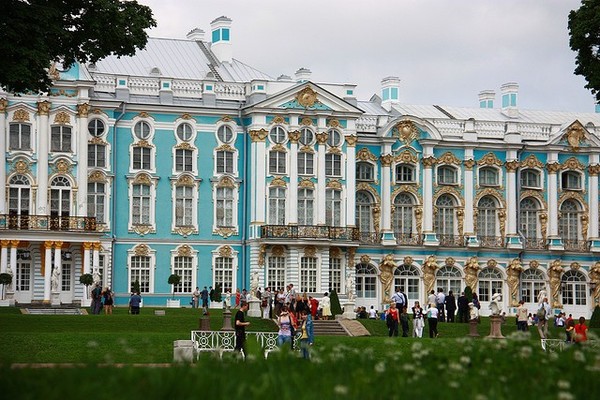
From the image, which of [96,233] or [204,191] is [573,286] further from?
[96,233]

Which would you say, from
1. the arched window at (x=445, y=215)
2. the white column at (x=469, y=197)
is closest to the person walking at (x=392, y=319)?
the arched window at (x=445, y=215)

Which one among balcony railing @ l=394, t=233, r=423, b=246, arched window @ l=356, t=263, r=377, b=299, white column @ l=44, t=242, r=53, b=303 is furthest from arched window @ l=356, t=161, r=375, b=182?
white column @ l=44, t=242, r=53, b=303

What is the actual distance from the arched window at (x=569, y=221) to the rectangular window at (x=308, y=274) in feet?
49.8

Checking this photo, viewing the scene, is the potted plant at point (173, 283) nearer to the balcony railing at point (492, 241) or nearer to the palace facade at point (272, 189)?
the palace facade at point (272, 189)

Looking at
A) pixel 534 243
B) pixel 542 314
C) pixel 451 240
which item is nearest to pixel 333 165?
pixel 451 240

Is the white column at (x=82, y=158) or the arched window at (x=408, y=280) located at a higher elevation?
the white column at (x=82, y=158)

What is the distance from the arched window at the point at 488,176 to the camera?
238ft

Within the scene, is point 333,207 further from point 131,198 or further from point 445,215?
point 131,198

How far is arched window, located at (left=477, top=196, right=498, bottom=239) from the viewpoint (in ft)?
237

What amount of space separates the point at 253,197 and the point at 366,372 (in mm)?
47988

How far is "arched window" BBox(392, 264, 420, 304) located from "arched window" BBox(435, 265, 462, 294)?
1.19 meters

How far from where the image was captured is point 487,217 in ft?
238

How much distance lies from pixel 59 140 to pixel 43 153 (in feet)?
3.59

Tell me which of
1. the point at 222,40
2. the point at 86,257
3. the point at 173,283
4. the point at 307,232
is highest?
the point at 222,40
